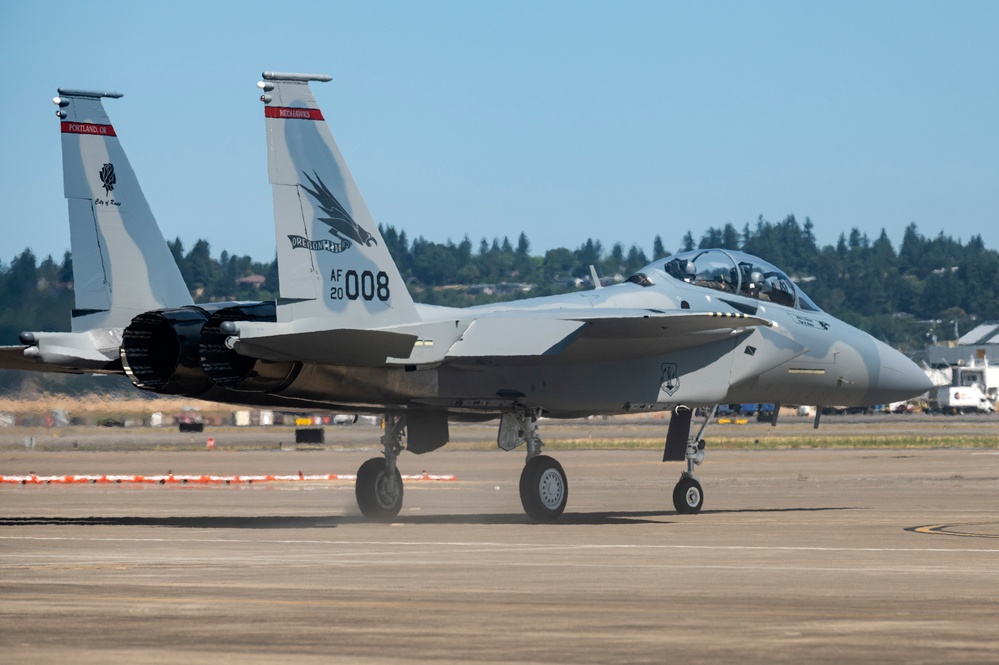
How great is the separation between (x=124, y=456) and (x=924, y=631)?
4448cm

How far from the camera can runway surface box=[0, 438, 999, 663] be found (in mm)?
8742

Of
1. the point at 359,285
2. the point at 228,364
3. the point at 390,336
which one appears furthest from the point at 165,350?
the point at 390,336

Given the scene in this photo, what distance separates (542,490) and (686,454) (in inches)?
137

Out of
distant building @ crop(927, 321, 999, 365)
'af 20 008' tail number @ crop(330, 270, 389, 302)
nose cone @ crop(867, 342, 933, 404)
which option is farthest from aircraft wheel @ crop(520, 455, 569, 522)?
distant building @ crop(927, 321, 999, 365)

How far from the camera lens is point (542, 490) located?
66.4ft

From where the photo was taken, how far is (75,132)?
826 inches

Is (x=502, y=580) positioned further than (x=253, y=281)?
No

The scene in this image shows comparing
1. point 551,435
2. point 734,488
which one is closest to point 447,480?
point 734,488

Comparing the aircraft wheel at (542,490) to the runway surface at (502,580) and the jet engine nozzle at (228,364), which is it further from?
the jet engine nozzle at (228,364)

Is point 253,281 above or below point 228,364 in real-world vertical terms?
above

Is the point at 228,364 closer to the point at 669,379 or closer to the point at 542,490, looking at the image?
the point at 542,490

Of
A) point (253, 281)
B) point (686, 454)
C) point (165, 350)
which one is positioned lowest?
point (686, 454)

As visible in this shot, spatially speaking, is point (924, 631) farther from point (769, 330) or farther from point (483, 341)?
point (769, 330)

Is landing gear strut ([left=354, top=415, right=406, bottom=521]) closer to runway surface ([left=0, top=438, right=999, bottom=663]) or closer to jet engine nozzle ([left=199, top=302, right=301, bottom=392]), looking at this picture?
runway surface ([left=0, top=438, right=999, bottom=663])
